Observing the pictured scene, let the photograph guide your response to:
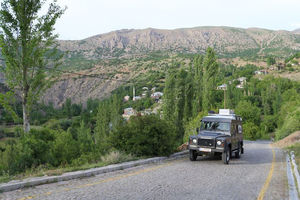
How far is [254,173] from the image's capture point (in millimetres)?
11375

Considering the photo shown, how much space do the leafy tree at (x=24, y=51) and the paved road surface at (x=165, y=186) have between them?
8.31 meters

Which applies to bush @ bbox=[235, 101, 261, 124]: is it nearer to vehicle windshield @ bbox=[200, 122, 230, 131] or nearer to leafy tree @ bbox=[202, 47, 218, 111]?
leafy tree @ bbox=[202, 47, 218, 111]

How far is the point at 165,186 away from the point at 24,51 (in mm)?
11572

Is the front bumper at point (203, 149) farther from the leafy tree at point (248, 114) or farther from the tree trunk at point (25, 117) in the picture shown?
the leafy tree at point (248, 114)

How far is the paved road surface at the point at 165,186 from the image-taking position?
22.5 feet

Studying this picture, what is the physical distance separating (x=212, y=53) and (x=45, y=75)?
1426 inches

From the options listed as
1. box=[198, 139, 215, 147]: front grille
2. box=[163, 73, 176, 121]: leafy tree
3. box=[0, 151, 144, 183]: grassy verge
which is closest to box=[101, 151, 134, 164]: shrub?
box=[0, 151, 144, 183]: grassy verge

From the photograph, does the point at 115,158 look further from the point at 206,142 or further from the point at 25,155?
the point at 206,142

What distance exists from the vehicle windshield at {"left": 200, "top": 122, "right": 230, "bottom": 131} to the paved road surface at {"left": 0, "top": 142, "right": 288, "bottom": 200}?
3545 millimetres

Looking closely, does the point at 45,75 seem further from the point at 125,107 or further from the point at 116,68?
the point at 116,68

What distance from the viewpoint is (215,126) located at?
48.5 ft

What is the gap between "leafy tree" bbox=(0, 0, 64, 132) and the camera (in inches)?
592

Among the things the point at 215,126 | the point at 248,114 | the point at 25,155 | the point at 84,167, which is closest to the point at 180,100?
the point at 215,126

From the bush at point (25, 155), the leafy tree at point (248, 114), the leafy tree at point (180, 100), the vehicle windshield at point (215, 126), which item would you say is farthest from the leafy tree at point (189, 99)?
the leafy tree at point (248, 114)
